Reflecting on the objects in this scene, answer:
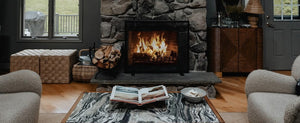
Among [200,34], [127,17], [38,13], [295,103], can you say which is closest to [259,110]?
[295,103]

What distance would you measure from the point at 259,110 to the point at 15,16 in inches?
175

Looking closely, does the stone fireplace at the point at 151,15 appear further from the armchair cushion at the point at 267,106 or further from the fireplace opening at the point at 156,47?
the armchair cushion at the point at 267,106

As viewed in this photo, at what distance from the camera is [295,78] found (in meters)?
1.96

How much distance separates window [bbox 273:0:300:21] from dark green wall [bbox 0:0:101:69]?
10.7 feet

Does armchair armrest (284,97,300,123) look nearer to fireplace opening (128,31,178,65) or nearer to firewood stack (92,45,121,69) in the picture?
firewood stack (92,45,121,69)

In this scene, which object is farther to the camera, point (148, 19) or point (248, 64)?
point (248, 64)

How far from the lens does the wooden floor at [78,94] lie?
2.73 meters

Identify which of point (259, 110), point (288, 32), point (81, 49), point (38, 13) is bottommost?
point (259, 110)

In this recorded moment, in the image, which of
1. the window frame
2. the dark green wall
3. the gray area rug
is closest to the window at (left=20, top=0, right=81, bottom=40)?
the window frame

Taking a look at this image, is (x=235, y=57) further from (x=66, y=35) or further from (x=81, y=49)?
(x=66, y=35)

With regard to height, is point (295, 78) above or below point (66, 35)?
below

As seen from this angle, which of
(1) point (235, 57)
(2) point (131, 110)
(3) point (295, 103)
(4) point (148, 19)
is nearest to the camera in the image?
(3) point (295, 103)

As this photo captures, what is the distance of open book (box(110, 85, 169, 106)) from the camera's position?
5.57ft

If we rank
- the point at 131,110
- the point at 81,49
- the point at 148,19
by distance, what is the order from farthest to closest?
Result: the point at 81,49, the point at 148,19, the point at 131,110
